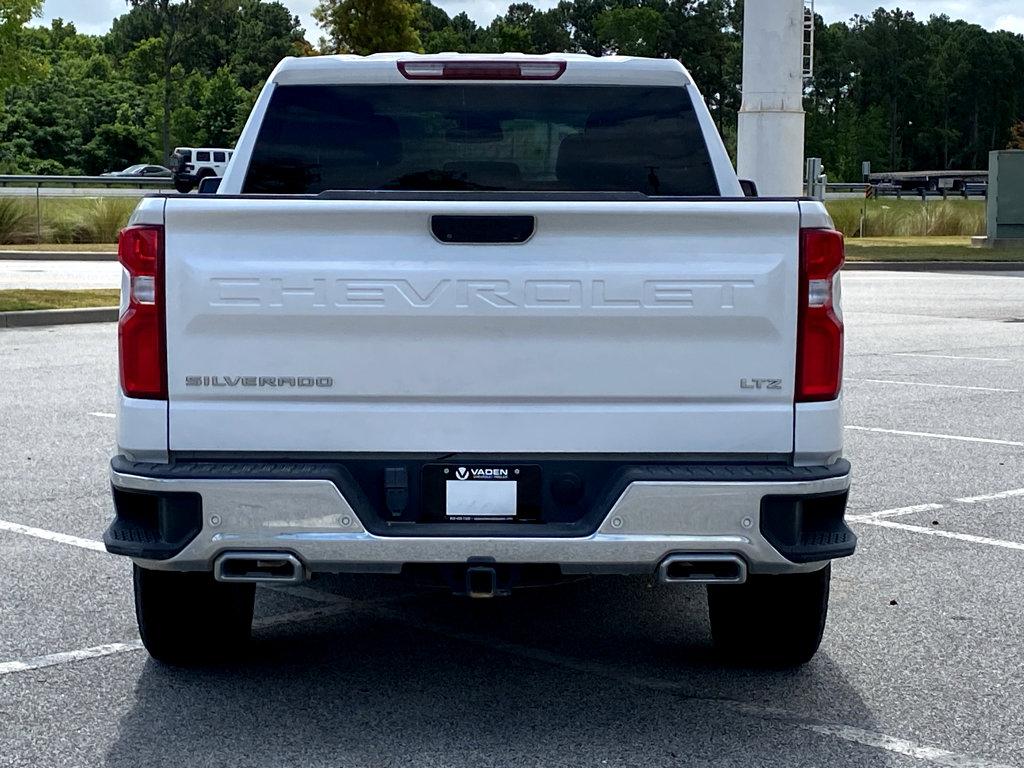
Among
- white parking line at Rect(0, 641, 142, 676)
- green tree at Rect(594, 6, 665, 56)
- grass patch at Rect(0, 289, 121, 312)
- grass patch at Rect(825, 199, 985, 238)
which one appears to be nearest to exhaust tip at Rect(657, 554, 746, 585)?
white parking line at Rect(0, 641, 142, 676)

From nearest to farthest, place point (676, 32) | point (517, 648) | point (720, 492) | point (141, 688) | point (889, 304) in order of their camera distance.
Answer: point (720, 492)
point (141, 688)
point (517, 648)
point (889, 304)
point (676, 32)

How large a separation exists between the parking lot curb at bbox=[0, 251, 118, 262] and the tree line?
49456mm

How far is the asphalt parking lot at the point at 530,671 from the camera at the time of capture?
4.58 meters

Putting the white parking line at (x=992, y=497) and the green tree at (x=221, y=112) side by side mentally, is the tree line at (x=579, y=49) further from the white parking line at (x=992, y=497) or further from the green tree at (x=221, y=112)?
the white parking line at (x=992, y=497)

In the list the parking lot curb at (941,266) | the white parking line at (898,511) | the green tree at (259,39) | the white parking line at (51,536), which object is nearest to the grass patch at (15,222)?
the parking lot curb at (941,266)

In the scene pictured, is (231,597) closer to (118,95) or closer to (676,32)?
(118,95)

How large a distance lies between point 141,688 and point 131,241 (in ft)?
4.76

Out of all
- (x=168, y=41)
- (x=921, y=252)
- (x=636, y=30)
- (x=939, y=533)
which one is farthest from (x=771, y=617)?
(x=636, y=30)

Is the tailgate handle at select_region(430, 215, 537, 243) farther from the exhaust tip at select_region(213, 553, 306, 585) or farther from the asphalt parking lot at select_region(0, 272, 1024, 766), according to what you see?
the asphalt parking lot at select_region(0, 272, 1024, 766)

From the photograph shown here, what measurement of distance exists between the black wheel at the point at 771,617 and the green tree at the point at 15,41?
20.0 m

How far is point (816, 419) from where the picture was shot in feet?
15.2

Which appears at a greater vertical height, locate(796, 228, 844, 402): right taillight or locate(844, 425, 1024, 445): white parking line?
locate(796, 228, 844, 402): right taillight

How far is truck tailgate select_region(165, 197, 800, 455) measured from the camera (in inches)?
179

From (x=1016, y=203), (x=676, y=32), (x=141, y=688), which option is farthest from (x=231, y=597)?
(x=676, y=32)
